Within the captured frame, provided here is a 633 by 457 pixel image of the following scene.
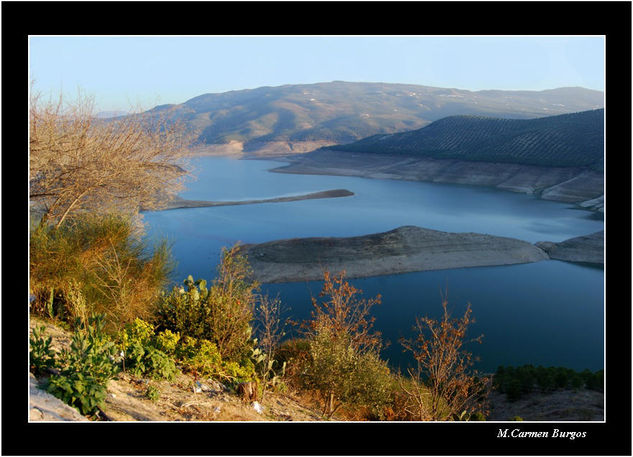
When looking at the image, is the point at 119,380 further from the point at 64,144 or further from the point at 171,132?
the point at 171,132

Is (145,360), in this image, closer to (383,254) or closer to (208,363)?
(208,363)

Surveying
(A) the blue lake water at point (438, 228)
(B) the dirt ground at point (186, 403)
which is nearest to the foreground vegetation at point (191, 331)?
(B) the dirt ground at point (186, 403)

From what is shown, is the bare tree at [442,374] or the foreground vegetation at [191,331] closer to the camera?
the foreground vegetation at [191,331]

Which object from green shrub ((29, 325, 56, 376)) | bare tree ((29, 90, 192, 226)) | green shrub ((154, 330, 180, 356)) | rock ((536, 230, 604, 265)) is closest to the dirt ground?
green shrub ((154, 330, 180, 356))

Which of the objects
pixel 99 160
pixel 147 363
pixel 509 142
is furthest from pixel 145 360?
pixel 509 142

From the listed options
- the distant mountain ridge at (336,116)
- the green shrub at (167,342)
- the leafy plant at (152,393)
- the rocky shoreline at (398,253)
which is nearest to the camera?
the leafy plant at (152,393)

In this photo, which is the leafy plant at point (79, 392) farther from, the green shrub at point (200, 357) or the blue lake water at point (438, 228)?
the blue lake water at point (438, 228)

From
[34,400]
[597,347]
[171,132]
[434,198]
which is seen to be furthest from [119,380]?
[434,198]

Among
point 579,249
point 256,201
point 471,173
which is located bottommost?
point 579,249
